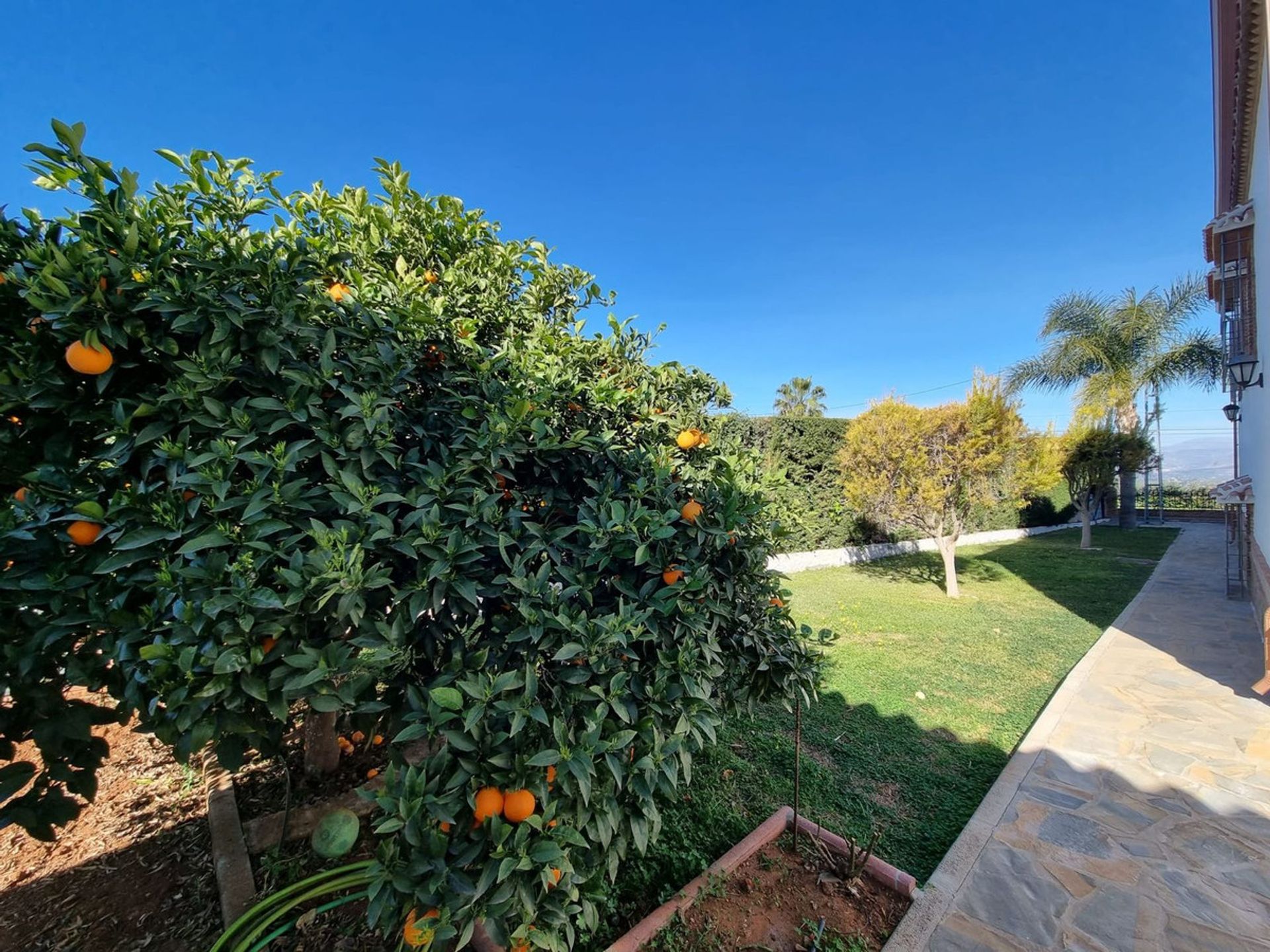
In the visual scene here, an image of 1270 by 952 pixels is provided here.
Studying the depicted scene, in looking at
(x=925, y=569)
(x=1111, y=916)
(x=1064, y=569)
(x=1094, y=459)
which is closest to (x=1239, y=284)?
(x=1064, y=569)

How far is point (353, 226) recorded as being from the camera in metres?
2.23

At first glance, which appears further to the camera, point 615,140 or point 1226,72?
point 615,140

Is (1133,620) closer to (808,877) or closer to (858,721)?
(858,721)

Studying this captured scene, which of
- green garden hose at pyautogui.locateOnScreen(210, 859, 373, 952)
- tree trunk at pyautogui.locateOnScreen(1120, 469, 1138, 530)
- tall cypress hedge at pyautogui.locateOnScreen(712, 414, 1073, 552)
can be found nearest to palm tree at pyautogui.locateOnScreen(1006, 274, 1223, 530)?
tree trunk at pyautogui.locateOnScreen(1120, 469, 1138, 530)

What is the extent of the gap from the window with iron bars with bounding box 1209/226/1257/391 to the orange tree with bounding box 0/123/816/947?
890 cm

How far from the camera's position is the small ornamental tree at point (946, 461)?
8445 millimetres

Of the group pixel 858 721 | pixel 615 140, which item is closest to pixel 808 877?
pixel 858 721

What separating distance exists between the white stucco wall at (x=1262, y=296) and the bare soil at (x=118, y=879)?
8761 mm

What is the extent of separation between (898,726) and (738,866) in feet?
8.16

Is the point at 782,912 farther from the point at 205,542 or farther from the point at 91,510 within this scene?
the point at 91,510

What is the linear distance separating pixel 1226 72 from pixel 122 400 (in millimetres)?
10305

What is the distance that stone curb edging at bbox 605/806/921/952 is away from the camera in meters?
1.98

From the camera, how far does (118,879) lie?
2236 millimetres

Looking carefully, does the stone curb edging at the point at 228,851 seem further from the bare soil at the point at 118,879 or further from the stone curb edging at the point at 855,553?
the stone curb edging at the point at 855,553
